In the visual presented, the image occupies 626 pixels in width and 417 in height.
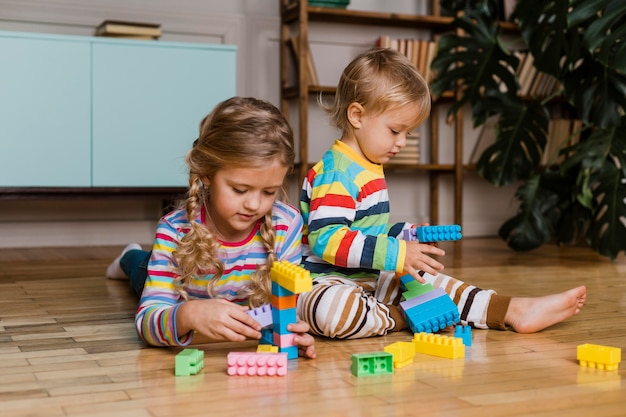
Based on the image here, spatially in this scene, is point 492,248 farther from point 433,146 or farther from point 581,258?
point 433,146

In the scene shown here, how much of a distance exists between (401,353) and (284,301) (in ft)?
0.73

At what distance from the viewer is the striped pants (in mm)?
1592

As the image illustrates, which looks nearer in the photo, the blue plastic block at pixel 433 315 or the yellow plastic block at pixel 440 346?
the yellow plastic block at pixel 440 346

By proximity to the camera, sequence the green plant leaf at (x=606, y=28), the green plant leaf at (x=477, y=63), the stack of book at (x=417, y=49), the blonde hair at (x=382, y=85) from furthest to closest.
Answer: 1. the stack of book at (x=417, y=49)
2. the green plant leaf at (x=477, y=63)
3. the green plant leaf at (x=606, y=28)
4. the blonde hair at (x=382, y=85)

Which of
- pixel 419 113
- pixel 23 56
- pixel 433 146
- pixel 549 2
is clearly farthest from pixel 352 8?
pixel 419 113

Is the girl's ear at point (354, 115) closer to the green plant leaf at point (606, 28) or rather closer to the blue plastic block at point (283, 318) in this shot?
the blue plastic block at point (283, 318)

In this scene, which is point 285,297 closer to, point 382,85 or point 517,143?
point 382,85

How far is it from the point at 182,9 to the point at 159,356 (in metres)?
2.64

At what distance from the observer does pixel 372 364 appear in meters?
1.33

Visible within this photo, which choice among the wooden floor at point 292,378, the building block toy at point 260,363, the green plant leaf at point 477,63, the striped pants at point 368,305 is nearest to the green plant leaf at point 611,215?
the green plant leaf at point 477,63

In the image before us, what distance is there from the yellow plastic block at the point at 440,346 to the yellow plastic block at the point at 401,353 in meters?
0.05

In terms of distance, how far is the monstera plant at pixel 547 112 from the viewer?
288cm

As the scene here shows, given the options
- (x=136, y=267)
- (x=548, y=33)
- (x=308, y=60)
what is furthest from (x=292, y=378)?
(x=308, y=60)

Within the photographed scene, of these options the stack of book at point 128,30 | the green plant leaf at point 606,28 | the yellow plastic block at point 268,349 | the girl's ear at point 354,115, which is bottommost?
the yellow plastic block at point 268,349
